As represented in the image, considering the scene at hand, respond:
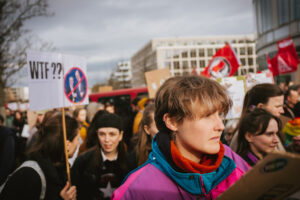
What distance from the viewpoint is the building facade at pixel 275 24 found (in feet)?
64.6

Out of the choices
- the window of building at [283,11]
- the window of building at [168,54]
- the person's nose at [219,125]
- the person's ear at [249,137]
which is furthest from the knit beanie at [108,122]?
the window of building at [168,54]

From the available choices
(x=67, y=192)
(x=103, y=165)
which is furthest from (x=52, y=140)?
(x=103, y=165)

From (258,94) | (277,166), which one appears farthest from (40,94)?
(258,94)

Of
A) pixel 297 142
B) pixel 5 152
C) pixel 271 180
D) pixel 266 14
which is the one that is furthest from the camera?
pixel 266 14

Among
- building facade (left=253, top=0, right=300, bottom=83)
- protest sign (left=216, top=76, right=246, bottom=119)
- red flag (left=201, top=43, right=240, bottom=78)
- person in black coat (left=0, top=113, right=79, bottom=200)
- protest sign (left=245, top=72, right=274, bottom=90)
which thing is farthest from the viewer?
building facade (left=253, top=0, right=300, bottom=83)

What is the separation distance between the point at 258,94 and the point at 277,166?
277 centimetres

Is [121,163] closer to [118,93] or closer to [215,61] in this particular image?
[215,61]

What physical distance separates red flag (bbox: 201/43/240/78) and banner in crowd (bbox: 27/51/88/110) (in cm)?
362

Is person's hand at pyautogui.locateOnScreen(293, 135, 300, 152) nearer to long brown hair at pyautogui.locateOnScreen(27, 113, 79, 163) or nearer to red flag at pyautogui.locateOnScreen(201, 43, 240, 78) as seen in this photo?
long brown hair at pyautogui.locateOnScreen(27, 113, 79, 163)

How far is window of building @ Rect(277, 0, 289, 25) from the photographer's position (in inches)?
804

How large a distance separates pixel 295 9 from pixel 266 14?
154 inches

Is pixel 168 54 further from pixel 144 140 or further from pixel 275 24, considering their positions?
pixel 144 140

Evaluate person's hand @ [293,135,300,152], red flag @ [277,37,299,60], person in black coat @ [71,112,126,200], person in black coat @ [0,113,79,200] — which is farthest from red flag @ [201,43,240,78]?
person in black coat @ [0,113,79,200]

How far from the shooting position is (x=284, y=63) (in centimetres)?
709
